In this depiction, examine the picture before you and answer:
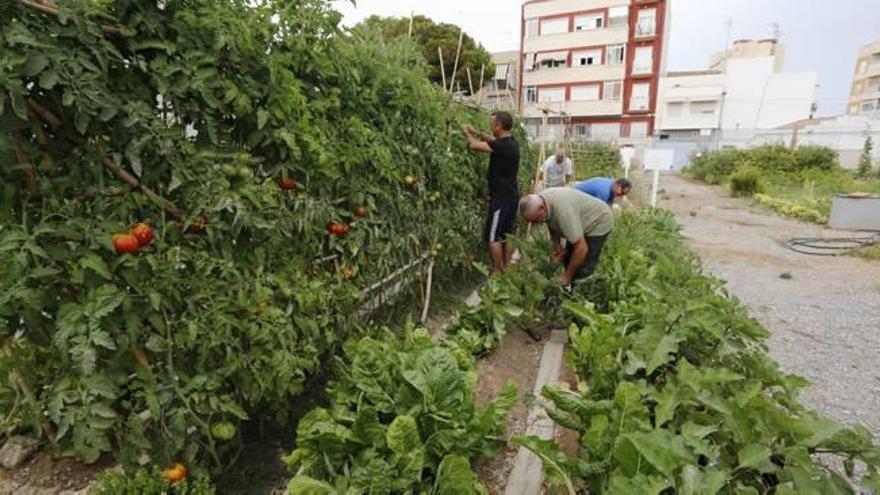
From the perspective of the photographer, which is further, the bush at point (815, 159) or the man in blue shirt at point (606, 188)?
the bush at point (815, 159)

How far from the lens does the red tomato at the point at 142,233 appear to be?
5.01 feet

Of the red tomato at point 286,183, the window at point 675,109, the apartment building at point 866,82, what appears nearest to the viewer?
the red tomato at point 286,183

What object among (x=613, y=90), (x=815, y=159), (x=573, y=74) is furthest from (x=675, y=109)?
(x=815, y=159)

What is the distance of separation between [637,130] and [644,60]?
462cm

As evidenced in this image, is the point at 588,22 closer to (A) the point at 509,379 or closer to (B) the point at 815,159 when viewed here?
(B) the point at 815,159

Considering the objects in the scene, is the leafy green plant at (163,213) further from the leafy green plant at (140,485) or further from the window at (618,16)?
the window at (618,16)

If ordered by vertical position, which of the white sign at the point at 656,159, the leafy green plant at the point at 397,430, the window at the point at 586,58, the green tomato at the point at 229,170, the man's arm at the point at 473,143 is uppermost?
the window at the point at 586,58

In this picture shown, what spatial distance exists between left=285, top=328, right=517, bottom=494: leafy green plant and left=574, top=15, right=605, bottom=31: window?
34869mm

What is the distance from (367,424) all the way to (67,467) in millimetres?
1419

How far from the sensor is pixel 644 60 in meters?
30.8

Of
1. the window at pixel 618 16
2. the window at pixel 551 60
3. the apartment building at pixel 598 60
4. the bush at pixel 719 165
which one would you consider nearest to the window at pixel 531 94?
the apartment building at pixel 598 60

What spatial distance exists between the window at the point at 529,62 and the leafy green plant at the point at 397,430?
A: 35.3 meters

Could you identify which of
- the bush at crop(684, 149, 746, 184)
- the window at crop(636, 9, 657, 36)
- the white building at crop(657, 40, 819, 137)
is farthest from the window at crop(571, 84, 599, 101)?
the bush at crop(684, 149, 746, 184)

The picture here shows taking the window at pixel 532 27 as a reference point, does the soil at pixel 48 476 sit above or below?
below
